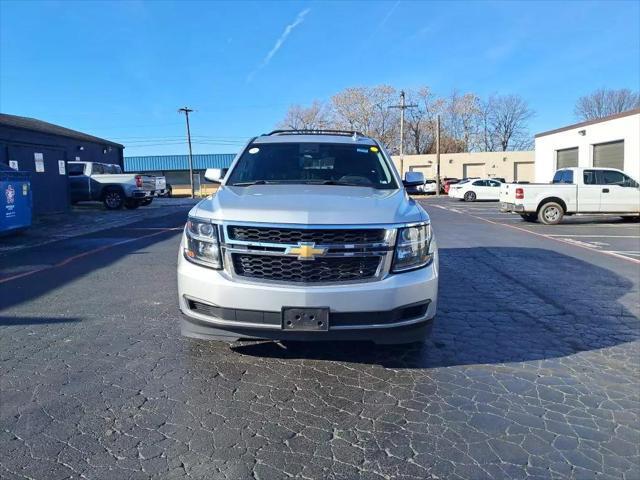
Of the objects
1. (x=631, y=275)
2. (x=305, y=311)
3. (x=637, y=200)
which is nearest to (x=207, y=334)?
(x=305, y=311)

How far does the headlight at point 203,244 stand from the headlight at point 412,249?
1287 mm

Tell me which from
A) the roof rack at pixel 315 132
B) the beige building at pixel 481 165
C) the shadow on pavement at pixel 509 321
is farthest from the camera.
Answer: the beige building at pixel 481 165

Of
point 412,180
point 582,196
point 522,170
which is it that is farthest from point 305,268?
point 522,170

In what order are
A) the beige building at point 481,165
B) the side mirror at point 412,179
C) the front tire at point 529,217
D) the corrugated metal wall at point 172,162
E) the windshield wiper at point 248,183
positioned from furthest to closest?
the corrugated metal wall at point 172,162 → the beige building at point 481,165 → the front tire at point 529,217 → the side mirror at point 412,179 → the windshield wiper at point 248,183

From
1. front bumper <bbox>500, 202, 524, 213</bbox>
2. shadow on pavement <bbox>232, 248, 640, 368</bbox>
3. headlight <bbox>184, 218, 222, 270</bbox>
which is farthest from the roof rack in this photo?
front bumper <bbox>500, 202, 524, 213</bbox>

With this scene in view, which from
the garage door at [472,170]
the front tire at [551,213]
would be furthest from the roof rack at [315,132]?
the garage door at [472,170]

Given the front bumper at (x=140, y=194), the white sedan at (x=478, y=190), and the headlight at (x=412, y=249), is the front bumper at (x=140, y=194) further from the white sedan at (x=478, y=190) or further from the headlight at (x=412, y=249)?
the white sedan at (x=478, y=190)

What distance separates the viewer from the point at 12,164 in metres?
17.7

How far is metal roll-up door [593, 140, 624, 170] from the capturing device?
2486 cm

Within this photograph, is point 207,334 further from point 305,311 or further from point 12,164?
point 12,164

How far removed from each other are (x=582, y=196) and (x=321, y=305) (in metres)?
15.8

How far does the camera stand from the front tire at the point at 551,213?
16781 millimetres

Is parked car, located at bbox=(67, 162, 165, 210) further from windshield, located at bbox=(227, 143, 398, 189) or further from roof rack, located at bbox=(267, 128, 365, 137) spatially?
windshield, located at bbox=(227, 143, 398, 189)

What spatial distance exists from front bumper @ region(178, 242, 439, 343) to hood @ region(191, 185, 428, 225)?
0.43 meters
